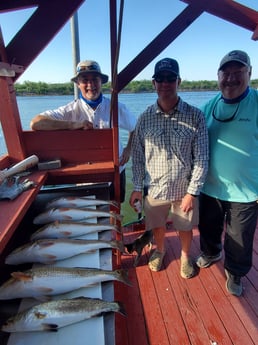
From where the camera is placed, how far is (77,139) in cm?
229

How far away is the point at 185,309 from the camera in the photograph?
2119mm

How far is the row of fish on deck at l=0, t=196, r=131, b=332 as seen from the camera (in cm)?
121

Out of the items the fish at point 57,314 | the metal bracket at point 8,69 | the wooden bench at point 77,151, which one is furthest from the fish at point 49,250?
the metal bracket at point 8,69

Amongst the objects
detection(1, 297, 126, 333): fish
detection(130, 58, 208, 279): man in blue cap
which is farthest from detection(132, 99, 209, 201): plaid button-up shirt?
detection(1, 297, 126, 333): fish

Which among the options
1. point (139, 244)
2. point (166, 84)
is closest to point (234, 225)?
point (139, 244)

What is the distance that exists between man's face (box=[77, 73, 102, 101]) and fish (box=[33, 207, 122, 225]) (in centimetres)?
124

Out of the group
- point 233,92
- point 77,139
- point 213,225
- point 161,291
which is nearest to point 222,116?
point 233,92

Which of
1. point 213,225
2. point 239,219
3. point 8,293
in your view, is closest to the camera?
point 8,293

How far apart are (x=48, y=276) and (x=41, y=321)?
0.78ft

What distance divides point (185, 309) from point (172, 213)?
81 centimetres

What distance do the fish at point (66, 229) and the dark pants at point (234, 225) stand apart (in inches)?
40.4

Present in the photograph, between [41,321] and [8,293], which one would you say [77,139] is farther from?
[41,321]

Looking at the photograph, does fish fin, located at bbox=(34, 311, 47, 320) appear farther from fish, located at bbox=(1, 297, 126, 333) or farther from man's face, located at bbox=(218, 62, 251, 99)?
man's face, located at bbox=(218, 62, 251, 99)

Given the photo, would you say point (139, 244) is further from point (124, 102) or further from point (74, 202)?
point (124, 102)
